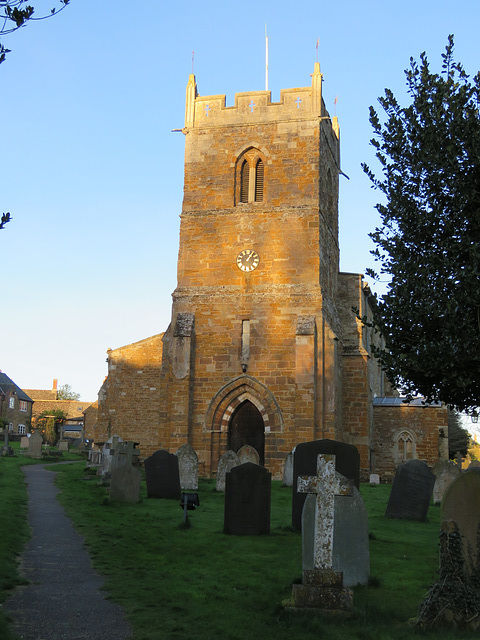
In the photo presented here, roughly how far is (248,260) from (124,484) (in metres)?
13.2

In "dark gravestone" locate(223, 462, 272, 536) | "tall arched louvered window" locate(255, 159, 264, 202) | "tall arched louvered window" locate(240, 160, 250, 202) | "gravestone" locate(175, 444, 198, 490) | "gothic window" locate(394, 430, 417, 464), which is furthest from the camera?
"gothic window" locate(394, 430, 417, 464)

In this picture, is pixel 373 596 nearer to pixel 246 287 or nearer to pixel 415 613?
pixel 415 613

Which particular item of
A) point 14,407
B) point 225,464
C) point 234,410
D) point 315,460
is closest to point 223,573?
point 315,460

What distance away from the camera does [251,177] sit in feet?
92.1

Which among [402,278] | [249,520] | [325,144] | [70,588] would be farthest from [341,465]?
[325,144]

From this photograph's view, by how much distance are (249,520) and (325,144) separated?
2057 centimetres

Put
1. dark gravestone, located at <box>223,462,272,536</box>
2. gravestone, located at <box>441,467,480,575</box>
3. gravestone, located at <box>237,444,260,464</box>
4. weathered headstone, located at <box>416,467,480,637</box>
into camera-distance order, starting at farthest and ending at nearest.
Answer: gravestone, located at <box>237,444,260,464</box>
dark gravestone, located at <box>223,462,272,536</box>
gravestone, located at <box>441,467,480,575</box>
weathered headstone, located at <box>416,467,480,637</box>

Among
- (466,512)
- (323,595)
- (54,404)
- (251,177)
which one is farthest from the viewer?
(54,404)

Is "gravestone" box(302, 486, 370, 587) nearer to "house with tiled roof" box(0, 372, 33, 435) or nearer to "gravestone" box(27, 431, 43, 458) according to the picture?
"gravestone" box(27, 431, 43, 458)

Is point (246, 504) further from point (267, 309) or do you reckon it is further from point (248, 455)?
point (267, 309)

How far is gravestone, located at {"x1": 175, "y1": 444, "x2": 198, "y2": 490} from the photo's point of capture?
19562 millimetres

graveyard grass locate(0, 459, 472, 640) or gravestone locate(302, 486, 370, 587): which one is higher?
gravestone locate(302, 486, 370, 587)

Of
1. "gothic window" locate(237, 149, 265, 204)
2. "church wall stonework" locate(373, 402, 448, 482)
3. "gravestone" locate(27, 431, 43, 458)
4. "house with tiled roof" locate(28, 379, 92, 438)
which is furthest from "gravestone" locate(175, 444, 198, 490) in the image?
"house with tiled roof" locate(28, 379, 92, 438)

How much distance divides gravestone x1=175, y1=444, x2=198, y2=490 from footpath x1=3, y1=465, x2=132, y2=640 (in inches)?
302
